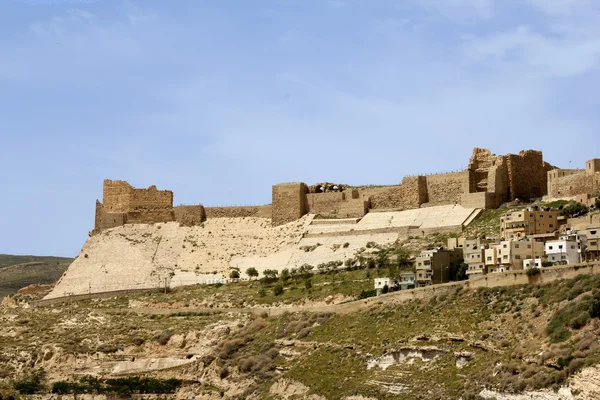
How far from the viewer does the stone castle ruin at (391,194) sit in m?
70.0

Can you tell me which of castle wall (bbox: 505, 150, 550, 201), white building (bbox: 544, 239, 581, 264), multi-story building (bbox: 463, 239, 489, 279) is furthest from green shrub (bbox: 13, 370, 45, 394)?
castle wall (bbox: 505, 150, 550, 201)

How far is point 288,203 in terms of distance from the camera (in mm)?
78562

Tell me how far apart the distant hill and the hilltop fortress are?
33820 mm

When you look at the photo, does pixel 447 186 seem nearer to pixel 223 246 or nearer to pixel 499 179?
pixel 499 179

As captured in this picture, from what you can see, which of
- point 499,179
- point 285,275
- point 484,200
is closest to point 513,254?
point 484,200

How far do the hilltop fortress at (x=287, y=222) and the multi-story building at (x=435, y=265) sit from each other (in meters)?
7.40

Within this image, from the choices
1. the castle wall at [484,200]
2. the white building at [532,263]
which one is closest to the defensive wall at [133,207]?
the castle wall at [484,200]

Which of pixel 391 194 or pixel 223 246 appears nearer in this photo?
pixel 391 194

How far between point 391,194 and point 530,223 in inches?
602

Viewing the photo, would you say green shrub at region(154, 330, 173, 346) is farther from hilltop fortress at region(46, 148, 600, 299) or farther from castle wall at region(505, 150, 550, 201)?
castle wall at region(505, 150, 550, 201)

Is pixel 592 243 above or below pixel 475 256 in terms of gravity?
above

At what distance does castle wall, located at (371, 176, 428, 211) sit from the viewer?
73688 millimetres

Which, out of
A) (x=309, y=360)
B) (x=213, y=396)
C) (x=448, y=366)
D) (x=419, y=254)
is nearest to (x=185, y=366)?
(x=213, y=396)

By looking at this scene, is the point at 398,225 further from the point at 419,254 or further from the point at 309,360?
the point at 309,360
